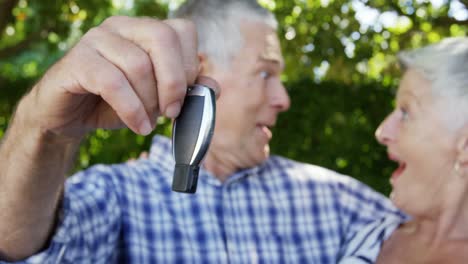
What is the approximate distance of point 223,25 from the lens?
2.59 metres

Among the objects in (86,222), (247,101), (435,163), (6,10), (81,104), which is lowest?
(6,10)

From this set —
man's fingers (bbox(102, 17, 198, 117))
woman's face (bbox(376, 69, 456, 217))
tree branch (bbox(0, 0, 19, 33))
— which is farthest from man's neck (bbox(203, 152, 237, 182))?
tree branch (bbox(0, 0, 19, 33))

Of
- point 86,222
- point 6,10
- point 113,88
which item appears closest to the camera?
point 113,88

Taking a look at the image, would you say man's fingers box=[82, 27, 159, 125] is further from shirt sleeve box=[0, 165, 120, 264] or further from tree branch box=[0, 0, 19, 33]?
tree branch box=[0, 0, 19, 33]

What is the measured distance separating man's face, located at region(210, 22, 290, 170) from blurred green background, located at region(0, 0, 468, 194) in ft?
1.83

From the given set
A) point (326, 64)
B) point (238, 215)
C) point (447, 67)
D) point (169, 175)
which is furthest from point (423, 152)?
point (326, 64)

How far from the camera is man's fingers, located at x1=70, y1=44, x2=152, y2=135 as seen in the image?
107 centimetres

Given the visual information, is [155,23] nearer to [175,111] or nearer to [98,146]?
[175,111]

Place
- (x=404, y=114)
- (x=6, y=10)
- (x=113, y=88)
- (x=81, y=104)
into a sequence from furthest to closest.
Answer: (x=6, y=10), (x=404, y=114), (x=81, y=104), (x=113, y=88)

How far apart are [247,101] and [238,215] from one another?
468 mm

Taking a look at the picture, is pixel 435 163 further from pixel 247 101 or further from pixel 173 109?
pixel 173 109

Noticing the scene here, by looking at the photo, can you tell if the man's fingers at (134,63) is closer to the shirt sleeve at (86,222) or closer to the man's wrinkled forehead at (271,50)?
the shirt sleeve at (86,222)

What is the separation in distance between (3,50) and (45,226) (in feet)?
16.5

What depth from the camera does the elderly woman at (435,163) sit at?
2123 millimetres
